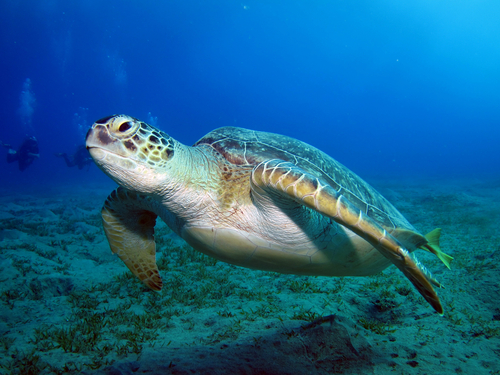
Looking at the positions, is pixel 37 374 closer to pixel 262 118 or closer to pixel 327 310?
pixel 327 310

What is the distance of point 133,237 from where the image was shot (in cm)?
299

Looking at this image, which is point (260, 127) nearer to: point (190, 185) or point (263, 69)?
point (263, 69)

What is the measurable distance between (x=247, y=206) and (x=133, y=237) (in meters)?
1.80

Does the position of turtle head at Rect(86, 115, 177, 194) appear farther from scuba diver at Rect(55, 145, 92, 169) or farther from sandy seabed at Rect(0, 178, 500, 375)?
scuba diver at Rect(55, 145, 92, 169)

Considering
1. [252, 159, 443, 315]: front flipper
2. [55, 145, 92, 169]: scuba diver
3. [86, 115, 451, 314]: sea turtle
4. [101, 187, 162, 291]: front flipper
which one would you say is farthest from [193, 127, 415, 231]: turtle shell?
[55, 145, 92, 169]: scuba diver

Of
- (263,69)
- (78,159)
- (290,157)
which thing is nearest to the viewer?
(290,157)

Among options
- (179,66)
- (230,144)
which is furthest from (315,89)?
(230,144)

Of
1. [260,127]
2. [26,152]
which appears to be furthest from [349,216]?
[260,127]

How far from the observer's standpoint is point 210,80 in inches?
4456

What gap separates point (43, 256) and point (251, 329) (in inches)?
155

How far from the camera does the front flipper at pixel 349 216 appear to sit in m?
1.33

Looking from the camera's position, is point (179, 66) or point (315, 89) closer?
point (179, 66)

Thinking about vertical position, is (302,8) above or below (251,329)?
A: above

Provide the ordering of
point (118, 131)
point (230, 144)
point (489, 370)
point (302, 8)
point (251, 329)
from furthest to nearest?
point (302, 8) < point (230, 144) < point (251, 329) < point (489, 370) < point (118, 131)
